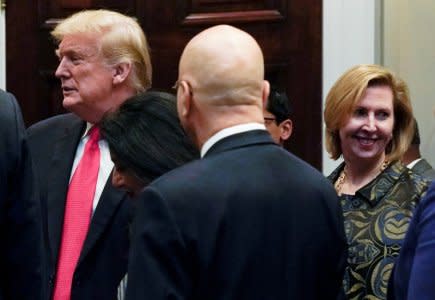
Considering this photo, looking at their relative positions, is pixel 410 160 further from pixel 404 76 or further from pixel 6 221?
pixel 6 221

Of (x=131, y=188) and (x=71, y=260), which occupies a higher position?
(x=131, y=188)

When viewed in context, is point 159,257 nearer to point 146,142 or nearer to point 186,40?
point 146,142

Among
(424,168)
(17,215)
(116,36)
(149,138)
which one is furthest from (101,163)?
(424,168)

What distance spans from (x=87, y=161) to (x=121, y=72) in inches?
13.3

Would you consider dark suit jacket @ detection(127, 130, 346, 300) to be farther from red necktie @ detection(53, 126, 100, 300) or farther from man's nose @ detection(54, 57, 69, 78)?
man's nose @ detection(54, 57, 69, 78)

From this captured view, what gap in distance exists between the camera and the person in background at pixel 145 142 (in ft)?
9.96

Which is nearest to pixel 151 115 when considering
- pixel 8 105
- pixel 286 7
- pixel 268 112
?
pixel 8 105

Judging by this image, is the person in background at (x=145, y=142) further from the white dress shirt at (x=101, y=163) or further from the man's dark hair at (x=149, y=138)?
the white dress shirt at (x=101, y=163)

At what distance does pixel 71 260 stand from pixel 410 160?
183cm

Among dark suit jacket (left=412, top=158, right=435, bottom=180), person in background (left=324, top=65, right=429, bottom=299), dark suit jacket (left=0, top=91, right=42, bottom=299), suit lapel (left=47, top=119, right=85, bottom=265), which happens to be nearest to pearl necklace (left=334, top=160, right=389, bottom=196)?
person in background (left=324, top=65, right=429, bottom=299)

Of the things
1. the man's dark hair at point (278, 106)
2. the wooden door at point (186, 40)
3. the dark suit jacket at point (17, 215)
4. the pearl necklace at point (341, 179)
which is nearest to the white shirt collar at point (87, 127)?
the dark suit jacket at point (17, 215)

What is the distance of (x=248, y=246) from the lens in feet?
8.78

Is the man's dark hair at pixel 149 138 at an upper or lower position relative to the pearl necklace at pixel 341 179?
upper

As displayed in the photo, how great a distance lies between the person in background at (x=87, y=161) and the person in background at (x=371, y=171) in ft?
2.19
